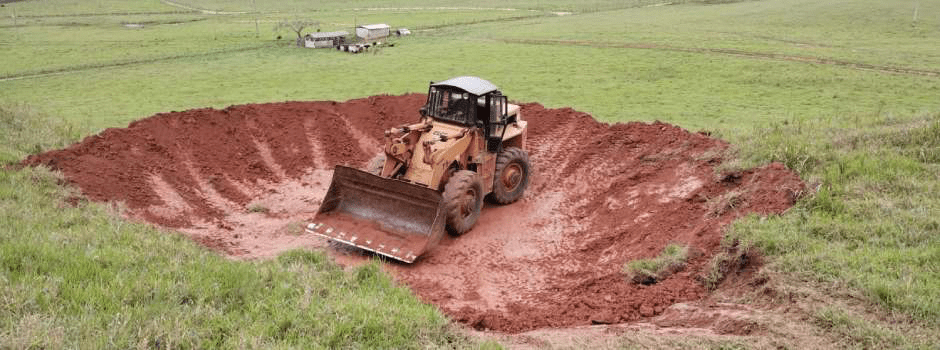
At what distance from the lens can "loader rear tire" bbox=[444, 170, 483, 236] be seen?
11.1 m

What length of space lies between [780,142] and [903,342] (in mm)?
6380

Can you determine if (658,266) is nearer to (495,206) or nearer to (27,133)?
(495,206)

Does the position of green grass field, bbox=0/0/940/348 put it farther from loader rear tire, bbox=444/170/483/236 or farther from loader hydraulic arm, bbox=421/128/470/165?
loader hydraulic arm, bbox=421/128/470/165

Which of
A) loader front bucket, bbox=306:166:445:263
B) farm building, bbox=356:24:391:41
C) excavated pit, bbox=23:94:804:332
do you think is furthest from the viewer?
farm building, bbox=356:24:391:41

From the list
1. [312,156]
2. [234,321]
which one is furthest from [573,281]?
[312,156]

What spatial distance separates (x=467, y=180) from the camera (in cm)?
1129

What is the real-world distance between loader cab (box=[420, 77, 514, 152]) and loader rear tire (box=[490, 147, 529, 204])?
1.05 feet

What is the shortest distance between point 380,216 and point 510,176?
10.4ft

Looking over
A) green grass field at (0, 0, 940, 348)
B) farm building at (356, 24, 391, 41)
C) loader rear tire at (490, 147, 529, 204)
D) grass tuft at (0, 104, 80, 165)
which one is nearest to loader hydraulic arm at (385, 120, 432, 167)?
loader rear tire at (490, 147, 529, 204)

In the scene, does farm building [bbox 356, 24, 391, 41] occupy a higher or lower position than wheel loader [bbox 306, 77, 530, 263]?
higher

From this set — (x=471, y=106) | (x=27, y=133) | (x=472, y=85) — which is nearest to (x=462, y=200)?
(x=471, y=106)

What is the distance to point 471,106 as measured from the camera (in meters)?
12.2

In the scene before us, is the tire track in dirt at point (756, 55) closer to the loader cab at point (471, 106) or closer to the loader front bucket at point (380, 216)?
the loader cab at point (471, 106)

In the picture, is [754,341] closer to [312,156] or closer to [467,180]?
[467,180]
